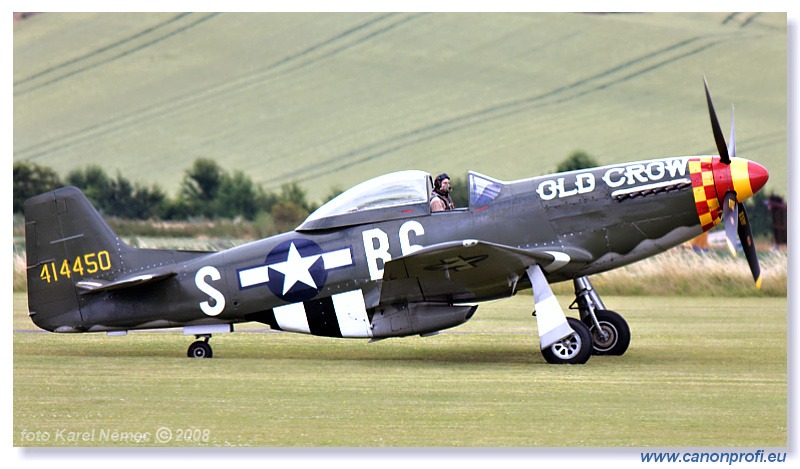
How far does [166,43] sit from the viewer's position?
3388cm

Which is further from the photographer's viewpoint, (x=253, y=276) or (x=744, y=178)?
(x=253, y=276)

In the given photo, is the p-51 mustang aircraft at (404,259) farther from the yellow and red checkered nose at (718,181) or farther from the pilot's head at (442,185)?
the pilot's head at (442,185)

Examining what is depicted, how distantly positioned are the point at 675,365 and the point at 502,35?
25.2 m

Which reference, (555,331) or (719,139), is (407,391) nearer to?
(555,331)

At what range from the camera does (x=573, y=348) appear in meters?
11.2

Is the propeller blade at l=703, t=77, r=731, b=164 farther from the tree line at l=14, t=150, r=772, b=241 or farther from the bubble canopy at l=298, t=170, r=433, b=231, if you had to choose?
the tree line at l=14, t=150, r=772, b=241

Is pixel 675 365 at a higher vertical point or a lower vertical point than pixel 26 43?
lower

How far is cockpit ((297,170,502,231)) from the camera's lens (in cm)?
1166

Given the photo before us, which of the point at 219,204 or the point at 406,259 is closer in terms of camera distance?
the point at 406,259

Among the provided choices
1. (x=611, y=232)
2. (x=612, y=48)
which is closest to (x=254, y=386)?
(x=611, y=232)

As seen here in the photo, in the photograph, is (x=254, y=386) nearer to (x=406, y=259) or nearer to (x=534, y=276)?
(x=406, y=259)

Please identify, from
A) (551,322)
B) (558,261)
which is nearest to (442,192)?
(558,261)

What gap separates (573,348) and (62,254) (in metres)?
5.75

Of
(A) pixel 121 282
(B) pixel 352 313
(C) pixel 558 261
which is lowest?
(B) pixel 352 313
